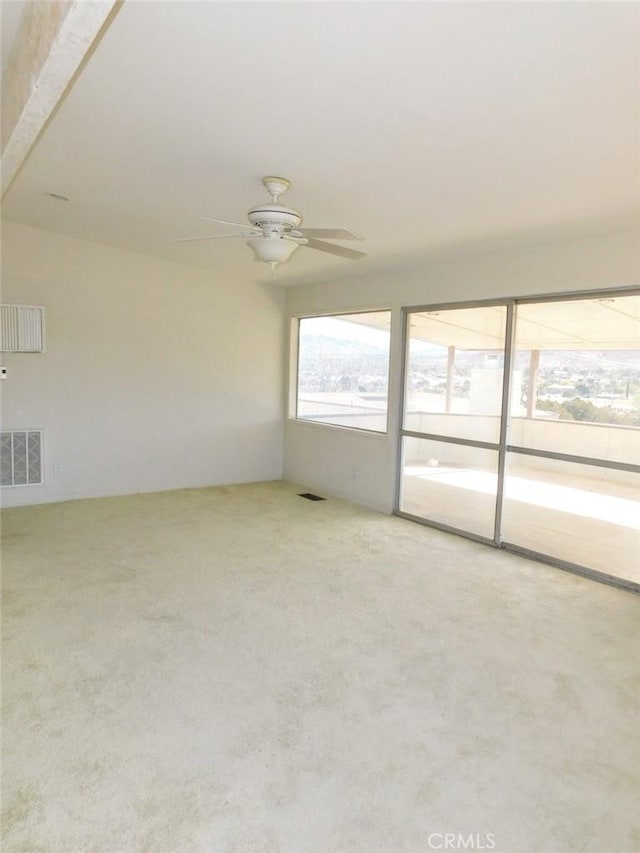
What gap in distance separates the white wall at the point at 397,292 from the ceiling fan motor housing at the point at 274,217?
7.43 feet

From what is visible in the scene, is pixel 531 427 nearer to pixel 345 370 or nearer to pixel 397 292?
pixel 397 292

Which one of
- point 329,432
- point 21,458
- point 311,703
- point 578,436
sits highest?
point 578,436

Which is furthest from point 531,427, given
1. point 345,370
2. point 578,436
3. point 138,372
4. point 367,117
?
point 138,372

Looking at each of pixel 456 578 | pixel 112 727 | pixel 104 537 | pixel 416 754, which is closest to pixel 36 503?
pixel 104 537

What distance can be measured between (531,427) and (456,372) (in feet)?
3.02

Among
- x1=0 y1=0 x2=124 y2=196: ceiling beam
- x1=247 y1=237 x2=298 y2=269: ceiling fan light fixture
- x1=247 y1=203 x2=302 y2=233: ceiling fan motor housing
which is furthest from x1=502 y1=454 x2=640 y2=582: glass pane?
x1=0 y1=0 x2=124 y2=196: ceiling beam

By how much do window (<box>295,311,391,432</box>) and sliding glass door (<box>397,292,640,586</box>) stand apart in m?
0.42

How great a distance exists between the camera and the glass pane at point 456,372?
183 inches

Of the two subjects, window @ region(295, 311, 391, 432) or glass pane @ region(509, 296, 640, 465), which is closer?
glass pane @ region(509, 296, 640, 465)

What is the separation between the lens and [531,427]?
4359mm

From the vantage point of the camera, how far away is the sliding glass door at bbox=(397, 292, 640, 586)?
386cm

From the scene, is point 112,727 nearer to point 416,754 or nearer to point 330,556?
point 416,754

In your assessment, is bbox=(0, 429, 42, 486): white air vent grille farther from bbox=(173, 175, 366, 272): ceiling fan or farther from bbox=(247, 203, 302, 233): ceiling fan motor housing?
bbox=(247, 203, 302, 233): ceiling fan motor housing

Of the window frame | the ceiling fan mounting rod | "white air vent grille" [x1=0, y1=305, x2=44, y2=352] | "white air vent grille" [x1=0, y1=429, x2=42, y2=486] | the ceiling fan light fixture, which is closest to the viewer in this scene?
the ceiling fan light fixture
